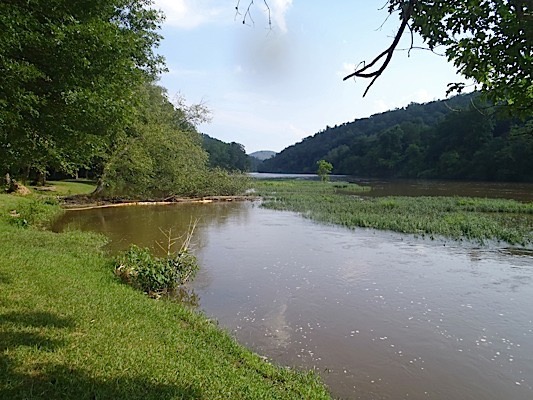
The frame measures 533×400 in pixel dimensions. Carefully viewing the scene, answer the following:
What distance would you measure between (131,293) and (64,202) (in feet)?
74.1

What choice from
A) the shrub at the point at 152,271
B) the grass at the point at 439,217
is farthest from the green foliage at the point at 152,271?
the grass at the point at 439,217

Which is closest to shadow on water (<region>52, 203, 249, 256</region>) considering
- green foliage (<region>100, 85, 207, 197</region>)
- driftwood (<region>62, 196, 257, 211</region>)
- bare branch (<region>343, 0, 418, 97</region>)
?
driftwood (<region>62, 196, 257, 211</region>)

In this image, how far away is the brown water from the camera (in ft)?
23.6

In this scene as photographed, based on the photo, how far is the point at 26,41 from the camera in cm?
701

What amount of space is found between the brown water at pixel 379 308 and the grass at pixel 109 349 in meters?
1.27

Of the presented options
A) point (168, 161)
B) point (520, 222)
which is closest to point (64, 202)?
point (168, 161)

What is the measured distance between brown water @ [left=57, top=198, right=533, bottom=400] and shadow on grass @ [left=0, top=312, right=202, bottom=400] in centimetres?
298

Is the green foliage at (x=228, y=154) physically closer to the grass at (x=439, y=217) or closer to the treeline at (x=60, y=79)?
the grass at (x=439, y=217)

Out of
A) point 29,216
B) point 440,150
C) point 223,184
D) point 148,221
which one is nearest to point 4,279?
point 29,216

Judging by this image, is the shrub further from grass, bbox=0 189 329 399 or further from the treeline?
the treeline

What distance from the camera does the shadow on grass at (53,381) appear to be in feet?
13.6

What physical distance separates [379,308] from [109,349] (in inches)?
271

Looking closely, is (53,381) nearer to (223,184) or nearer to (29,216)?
(29,216)

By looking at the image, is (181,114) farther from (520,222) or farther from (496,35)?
(496,35)
